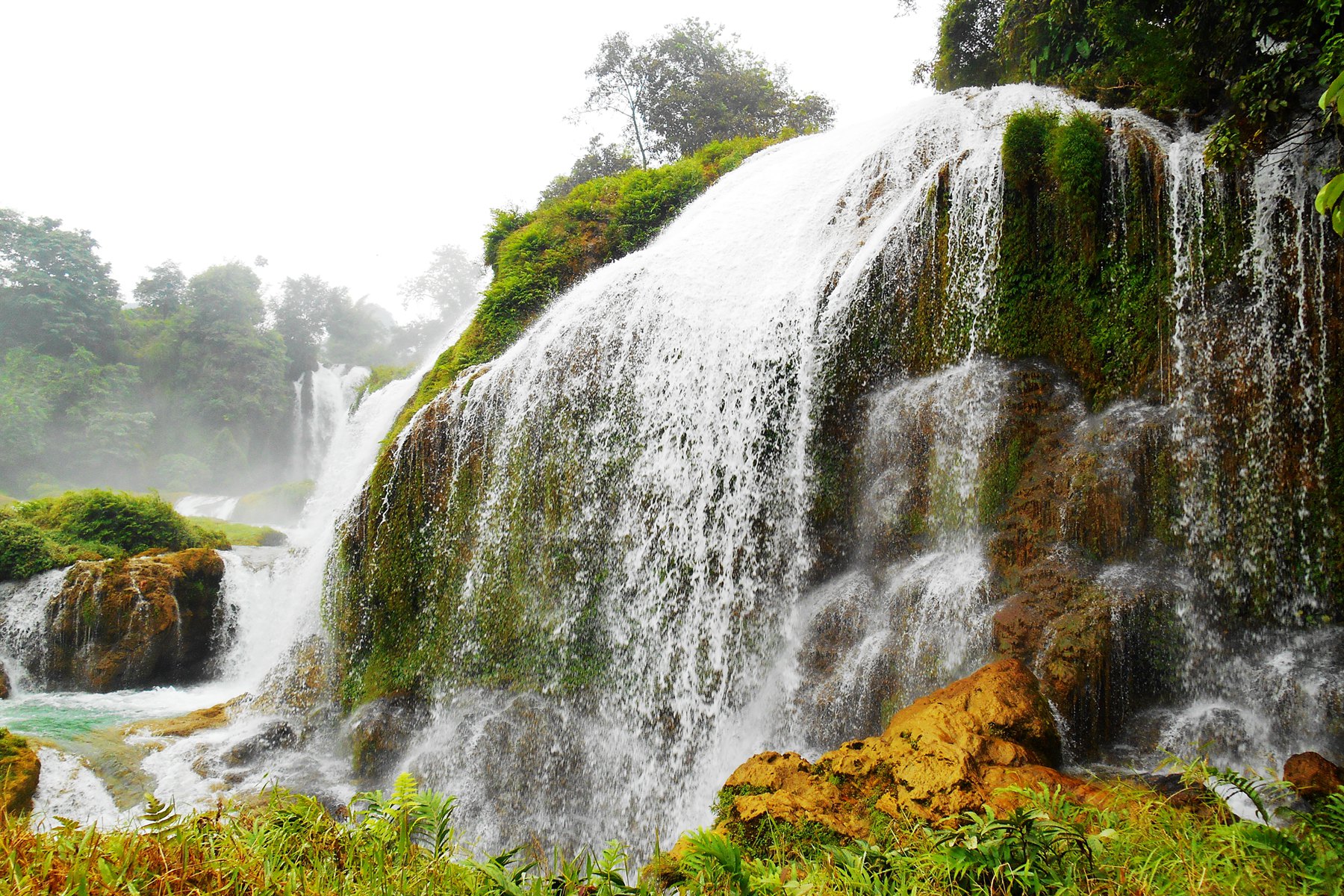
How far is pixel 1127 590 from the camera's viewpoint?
5.45m

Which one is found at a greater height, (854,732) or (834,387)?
(834,387)

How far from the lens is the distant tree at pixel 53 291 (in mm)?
29781

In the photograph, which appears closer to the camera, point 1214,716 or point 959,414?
point 1214,716

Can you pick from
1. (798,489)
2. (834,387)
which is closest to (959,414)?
(834,387)

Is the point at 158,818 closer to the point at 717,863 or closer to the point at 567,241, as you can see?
the point at 717,863

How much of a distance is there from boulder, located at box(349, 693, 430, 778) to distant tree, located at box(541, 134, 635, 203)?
58.4 ft

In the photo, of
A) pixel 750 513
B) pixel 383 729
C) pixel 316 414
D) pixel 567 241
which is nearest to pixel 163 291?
pixel 316 414

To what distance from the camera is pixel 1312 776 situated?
3.89 meters

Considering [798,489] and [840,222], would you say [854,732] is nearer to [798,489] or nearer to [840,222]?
[798,489]

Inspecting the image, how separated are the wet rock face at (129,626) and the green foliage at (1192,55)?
15.2m

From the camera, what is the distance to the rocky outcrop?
11.6ft

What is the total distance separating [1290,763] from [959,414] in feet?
11.3

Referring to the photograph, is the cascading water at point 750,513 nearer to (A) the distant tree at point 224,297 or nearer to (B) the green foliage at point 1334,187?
(B) the green foliage at point 1334,187

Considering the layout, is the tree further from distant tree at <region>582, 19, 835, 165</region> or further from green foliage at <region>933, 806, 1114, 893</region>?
green foliage at <region>933, 806, 1114, 893</region>
